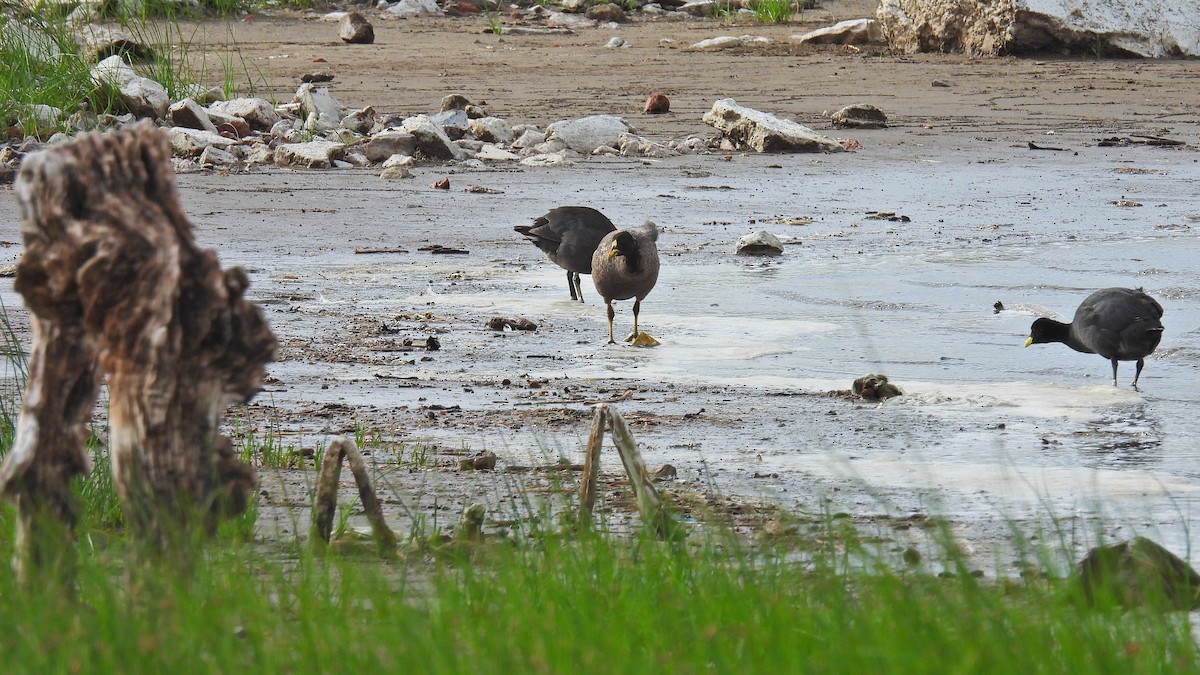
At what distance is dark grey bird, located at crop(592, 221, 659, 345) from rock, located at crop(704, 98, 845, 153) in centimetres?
721

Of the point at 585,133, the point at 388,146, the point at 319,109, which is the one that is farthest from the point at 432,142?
the point at 319,109

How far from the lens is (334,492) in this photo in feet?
13.1

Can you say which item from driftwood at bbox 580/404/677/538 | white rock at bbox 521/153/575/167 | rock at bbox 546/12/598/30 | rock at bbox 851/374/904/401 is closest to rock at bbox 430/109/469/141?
white rock at bbox 521/153/575/167

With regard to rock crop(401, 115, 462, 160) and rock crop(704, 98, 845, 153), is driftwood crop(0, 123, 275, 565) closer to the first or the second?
rock crop(401, 115, 462, 160)

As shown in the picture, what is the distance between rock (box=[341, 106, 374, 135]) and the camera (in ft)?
51.1

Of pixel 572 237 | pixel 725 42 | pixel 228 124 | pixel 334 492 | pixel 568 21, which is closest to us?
pixel 334 492

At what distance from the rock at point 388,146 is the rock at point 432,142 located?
5cm

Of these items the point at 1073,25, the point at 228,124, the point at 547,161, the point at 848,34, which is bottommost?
the point at 547,161

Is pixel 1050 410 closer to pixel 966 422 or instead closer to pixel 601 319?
pixel 966 422

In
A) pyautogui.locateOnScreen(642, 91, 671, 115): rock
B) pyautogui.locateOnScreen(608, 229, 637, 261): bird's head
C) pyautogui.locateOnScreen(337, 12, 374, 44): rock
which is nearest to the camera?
pyautogui.locateOnScreen(608, 229, 637, 261): bird's head

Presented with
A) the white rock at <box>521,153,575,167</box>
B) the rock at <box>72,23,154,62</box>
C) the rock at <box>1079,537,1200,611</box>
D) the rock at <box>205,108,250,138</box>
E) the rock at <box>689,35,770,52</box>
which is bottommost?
the white rock at <box>521,153,575,167</box>

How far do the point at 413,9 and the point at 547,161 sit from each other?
44.0ft

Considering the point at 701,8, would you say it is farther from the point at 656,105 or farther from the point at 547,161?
the point at 547,161

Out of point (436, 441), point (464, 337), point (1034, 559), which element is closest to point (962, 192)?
point (464, 337)
